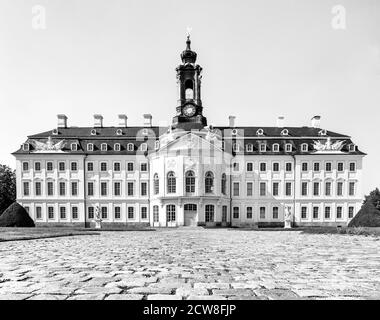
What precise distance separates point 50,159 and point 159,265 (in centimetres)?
4166

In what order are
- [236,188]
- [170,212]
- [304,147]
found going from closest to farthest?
[170,212], [304,147], [236,188]

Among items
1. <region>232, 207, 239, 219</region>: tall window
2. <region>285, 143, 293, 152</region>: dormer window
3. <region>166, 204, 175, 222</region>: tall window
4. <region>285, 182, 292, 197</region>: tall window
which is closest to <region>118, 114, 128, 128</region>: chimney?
<region>166, 204, 175, 222</region>: tall window

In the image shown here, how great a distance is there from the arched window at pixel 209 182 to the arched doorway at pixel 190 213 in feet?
8.76

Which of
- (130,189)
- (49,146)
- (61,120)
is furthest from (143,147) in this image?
(61,120)

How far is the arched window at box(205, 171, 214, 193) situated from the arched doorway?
2670mm

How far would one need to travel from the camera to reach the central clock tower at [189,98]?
145ft

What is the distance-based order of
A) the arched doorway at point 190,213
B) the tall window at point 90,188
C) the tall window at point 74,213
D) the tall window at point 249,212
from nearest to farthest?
the arched doorway at point 190,213 < the tall window at point 74,213 < the tall window at point 249,212 < the tall window at point 90,188

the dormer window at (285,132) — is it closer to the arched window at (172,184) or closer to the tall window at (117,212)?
the arched window at (172,184)

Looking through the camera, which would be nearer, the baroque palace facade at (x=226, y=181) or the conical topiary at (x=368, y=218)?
the conical topiary at (x=368, y=218)

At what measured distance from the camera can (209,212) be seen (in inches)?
1593

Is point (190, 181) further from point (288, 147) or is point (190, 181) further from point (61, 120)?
point (61, 120)

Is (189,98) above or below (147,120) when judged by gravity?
above

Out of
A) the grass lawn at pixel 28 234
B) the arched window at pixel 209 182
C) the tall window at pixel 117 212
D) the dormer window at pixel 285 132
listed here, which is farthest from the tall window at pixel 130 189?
the dormer window at pixel 285 132

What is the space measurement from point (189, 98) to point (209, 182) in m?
12.5
